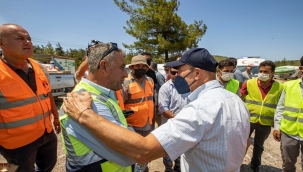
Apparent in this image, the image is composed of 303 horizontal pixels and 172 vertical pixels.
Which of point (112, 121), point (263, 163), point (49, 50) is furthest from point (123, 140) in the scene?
point (49, 50)

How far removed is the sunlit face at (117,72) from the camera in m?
1.43

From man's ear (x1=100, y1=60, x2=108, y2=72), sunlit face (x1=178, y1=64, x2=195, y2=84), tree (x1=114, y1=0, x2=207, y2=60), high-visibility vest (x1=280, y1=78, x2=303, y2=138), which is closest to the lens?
man's ear (x1=100, y1=60, x2=108, y2=72)

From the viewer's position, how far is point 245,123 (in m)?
1.28

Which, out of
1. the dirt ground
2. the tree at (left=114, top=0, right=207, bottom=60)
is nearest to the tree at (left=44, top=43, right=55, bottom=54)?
the tree at (left=114, top=0, right=207, bottom=60)

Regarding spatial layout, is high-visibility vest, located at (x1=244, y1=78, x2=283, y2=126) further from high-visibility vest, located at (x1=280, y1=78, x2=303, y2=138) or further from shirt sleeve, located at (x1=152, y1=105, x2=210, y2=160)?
shirt sleeve, located at (x1=152, y1=105, x2=210, y2=160)

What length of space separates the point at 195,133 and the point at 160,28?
18675 millimetres

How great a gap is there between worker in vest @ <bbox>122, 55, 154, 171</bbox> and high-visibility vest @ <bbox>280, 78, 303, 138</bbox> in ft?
7.23

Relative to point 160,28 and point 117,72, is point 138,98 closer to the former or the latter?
point 117,72

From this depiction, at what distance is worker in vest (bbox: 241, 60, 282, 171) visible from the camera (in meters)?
3.37

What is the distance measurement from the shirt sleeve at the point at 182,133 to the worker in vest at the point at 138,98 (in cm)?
200

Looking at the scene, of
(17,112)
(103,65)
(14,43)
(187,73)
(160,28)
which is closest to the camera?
(103,65)

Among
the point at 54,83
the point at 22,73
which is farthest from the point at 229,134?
the point at 54,83

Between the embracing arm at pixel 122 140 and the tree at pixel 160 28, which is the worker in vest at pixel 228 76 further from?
the tree at pixel 160 28

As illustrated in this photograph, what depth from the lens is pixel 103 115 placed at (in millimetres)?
1196
